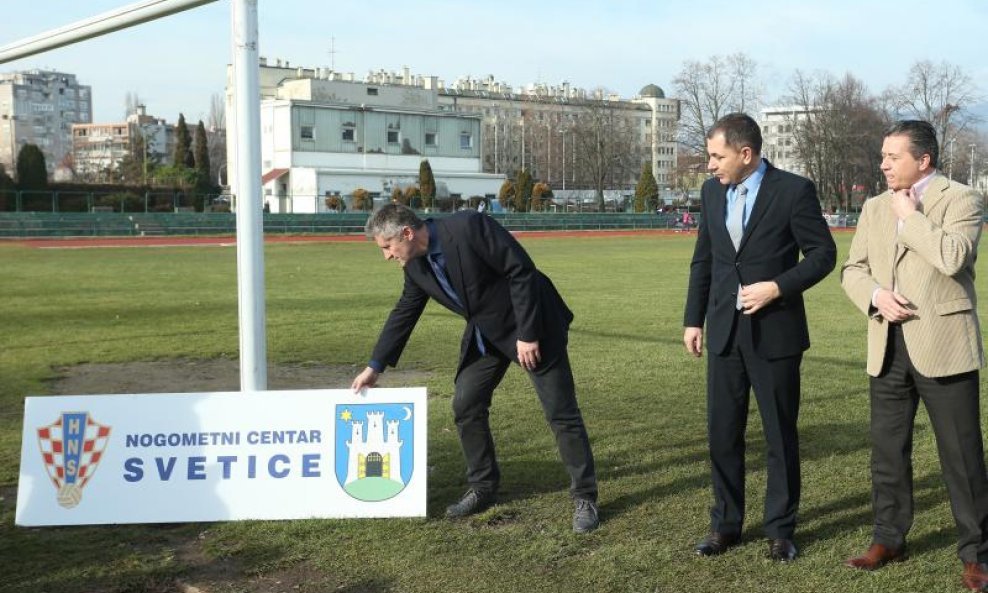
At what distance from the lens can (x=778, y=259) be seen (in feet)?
15.1

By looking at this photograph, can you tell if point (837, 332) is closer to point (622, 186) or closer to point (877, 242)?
point (877, 242)

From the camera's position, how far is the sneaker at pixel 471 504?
550 centimetres

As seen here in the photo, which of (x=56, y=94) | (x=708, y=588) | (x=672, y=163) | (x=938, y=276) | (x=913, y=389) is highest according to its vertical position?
(x=56, y=94)

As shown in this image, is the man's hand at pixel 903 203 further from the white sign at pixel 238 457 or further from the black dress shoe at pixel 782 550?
the white sign at pixel 238 457

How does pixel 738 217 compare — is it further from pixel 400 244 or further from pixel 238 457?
pixel 238 457

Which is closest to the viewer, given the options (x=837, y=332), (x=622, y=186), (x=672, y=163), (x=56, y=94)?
(x=837, y=332)

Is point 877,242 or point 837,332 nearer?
point 877,242

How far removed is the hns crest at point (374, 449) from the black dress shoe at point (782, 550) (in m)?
1.96

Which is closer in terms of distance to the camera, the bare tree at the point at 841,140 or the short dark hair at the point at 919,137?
the short dark hair at the point at 919,137

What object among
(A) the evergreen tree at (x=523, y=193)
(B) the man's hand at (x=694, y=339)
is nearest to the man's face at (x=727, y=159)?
(B) the man's hand at (x=694, y=339)

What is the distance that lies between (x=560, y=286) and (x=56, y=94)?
19044 centimetres

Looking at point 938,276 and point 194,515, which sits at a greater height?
point 938,276

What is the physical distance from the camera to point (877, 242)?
455 cm

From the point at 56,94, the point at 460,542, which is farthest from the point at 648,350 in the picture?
the point at 56,94
